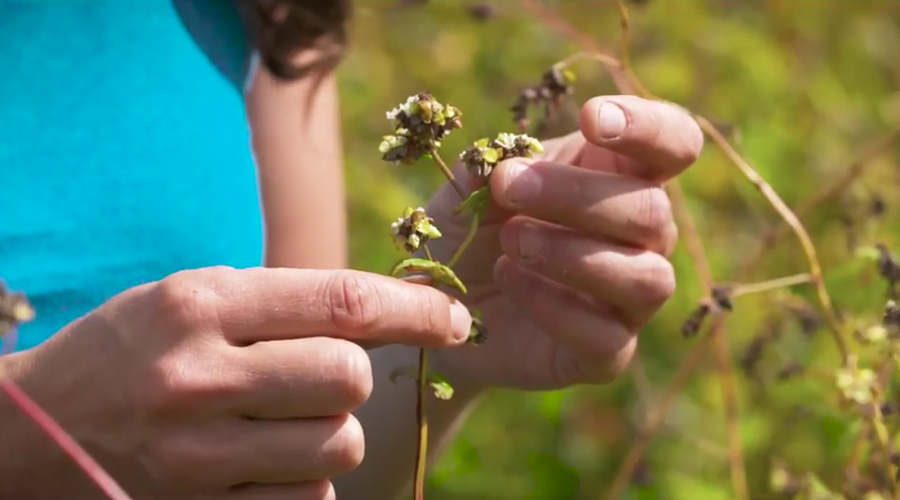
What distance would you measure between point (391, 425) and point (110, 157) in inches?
14.6

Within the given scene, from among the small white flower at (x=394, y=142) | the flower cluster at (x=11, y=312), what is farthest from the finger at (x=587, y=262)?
the flower cluster at (x=11, y=312)

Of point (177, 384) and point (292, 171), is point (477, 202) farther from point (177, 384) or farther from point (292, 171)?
point (292, 171)

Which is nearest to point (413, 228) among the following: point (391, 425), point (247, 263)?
point (391, 425)

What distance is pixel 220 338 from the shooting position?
0.67 m

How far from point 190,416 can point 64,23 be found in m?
0.58

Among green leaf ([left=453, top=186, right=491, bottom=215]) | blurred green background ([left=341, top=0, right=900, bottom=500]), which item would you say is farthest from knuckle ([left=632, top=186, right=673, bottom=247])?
blurred green background ([left=341, top=0, right=900, bottom=500])

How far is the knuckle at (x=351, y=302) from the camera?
2.17ft

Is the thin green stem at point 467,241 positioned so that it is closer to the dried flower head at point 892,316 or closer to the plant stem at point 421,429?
the plant stem at point 421,429

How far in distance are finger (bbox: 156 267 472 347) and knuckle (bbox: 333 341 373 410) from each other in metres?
0.01

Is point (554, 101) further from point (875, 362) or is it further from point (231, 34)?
point (231, 34)

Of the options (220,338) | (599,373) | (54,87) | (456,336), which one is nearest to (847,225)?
(599,373)

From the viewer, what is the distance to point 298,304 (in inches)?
26.1

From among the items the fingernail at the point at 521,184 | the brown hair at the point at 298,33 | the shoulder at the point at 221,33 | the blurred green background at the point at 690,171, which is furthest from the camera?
the blurred green background at the point at 690,171

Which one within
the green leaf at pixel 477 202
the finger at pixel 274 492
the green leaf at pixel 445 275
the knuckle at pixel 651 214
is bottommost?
the finger at pixel 274 492
